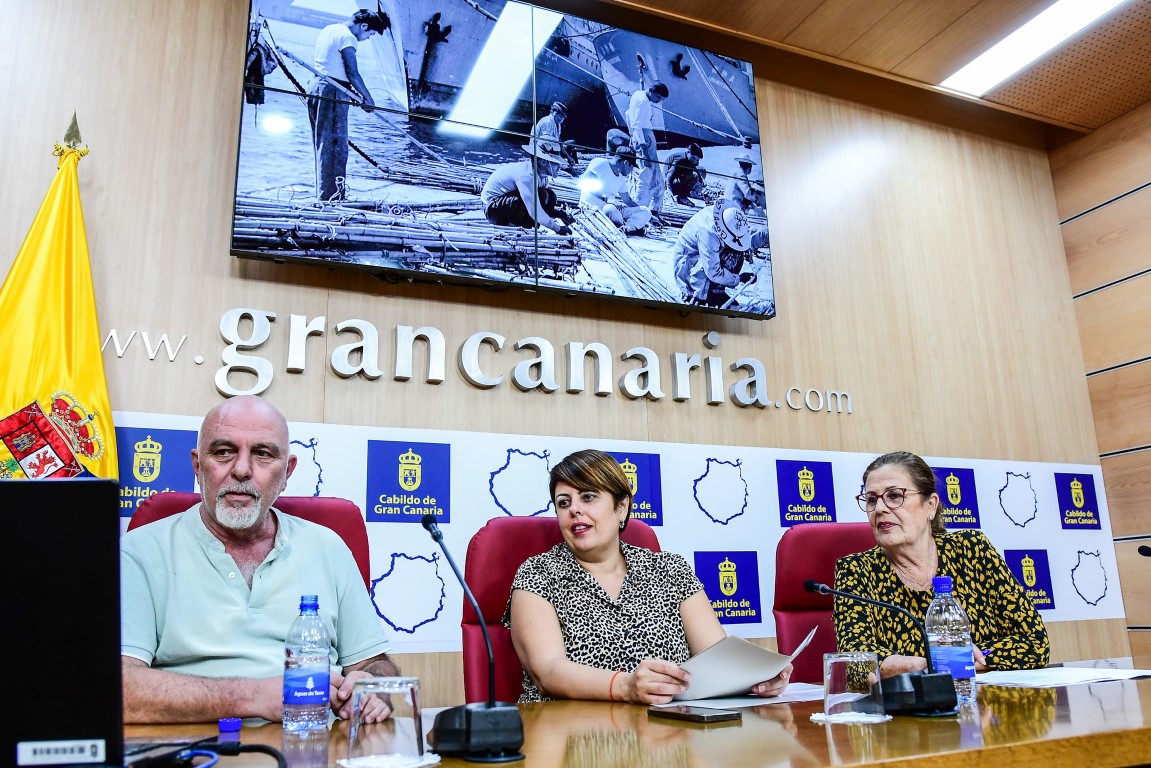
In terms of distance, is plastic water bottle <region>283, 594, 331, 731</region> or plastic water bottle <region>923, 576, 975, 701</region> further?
plastic water bottle <region>923, 576, 975, 701</region>

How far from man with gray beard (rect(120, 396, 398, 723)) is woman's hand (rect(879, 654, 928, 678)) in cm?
96

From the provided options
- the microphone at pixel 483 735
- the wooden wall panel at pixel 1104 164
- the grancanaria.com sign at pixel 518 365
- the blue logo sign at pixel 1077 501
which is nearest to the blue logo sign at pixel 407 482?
the grancanaria.com sign at pixel 518 365

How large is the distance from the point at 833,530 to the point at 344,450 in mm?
1491

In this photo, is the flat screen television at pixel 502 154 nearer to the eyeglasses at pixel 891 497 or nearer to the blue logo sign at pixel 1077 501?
the eyeglasses at pixel 891 497

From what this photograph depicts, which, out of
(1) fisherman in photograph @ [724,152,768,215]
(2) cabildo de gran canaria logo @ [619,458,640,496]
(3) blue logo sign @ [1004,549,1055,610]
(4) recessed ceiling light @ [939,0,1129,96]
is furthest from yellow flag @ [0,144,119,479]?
(4) recessed ceiling light @ [939,0,1129,96]

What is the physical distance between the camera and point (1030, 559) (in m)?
3.73

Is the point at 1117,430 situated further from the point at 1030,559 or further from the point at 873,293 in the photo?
the point at 873,293

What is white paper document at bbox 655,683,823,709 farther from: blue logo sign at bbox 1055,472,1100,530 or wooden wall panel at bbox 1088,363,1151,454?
wooden wall panel at bbox 1088,363,1151,454

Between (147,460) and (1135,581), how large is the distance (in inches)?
161

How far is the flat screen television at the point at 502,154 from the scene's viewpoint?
2.70m

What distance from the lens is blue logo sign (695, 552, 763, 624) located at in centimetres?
312

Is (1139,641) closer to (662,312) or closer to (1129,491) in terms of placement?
Result: (1129,491)

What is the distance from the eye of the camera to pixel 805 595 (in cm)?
225

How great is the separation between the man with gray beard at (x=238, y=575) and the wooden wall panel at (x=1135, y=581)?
11.8ft
